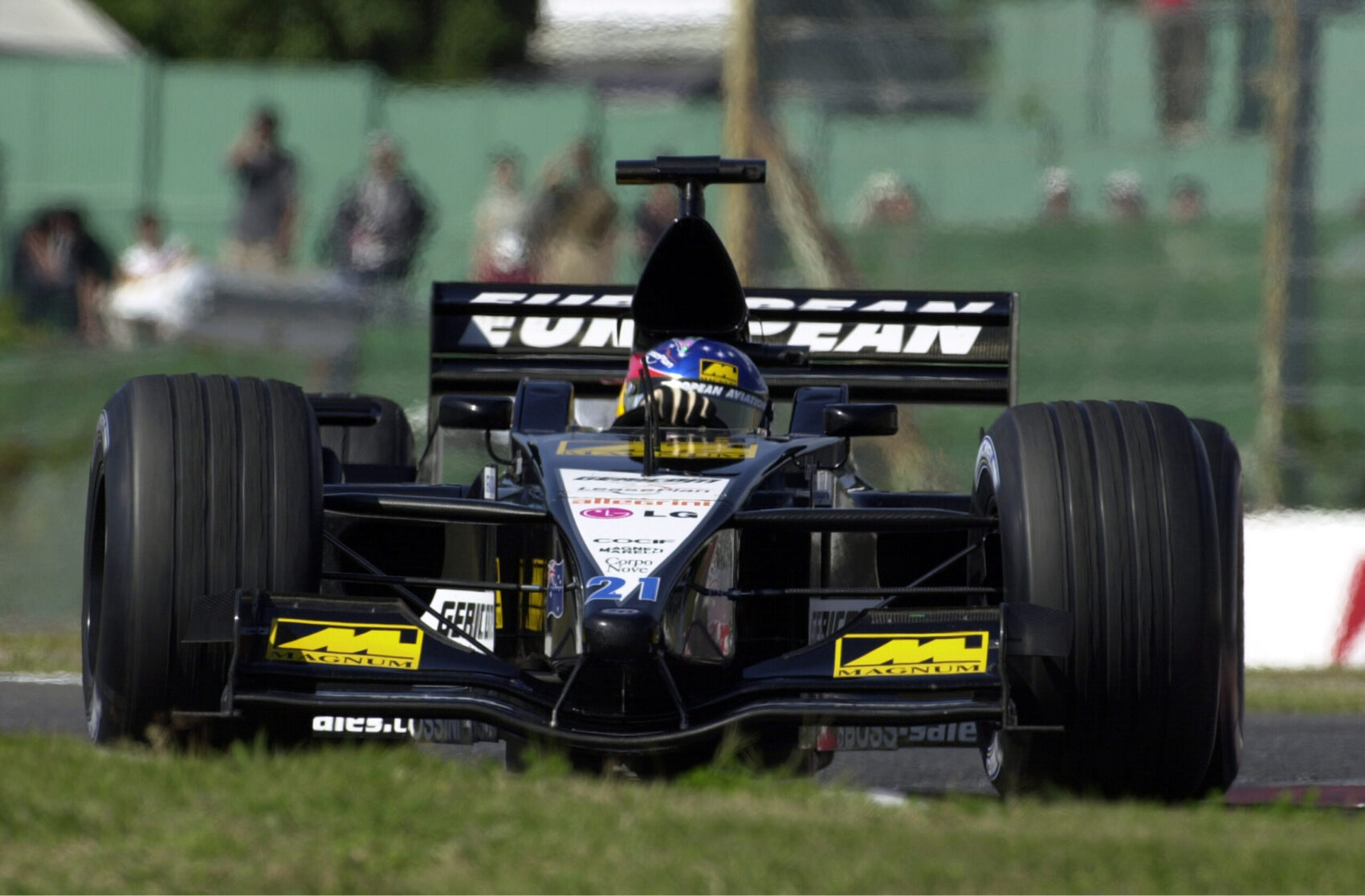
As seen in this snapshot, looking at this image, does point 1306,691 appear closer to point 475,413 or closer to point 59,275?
point 475,413

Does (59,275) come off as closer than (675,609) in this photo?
No

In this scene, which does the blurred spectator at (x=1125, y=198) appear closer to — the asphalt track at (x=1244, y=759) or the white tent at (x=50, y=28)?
the asphalt track at (x=1244, y=759)

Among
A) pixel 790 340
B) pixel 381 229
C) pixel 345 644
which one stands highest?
pixel 381 229

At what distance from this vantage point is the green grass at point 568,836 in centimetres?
336

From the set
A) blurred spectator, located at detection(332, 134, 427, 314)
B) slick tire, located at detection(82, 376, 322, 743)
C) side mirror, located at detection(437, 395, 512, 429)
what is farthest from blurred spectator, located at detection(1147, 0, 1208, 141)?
slick tire, located at detection(82, 376, 322, 743)

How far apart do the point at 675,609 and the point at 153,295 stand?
8.45 metres

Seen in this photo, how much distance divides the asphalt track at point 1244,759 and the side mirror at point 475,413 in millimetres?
935

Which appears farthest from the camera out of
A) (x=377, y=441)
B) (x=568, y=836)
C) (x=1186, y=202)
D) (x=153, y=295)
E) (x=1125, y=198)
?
(x=153, y=295)

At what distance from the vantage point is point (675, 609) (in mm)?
4785

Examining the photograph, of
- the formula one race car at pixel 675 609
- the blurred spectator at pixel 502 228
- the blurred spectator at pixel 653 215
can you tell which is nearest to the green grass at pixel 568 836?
the formula one race car at pixel 675 609

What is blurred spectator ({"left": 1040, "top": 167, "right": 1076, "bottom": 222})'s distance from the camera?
1143cm

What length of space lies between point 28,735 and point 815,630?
6.21 ft

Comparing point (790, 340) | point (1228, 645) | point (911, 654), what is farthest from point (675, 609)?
point (790, 340)

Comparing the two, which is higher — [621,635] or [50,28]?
[50,28]
